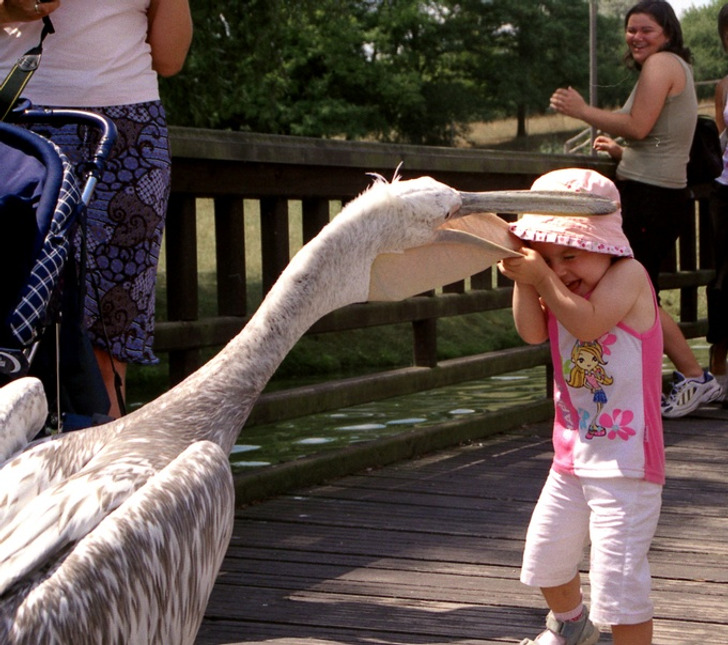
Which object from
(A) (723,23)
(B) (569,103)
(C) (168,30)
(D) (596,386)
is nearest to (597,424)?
(D) (596,386)

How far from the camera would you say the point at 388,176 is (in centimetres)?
609

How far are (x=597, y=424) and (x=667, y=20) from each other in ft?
11.9

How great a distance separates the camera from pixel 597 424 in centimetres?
347

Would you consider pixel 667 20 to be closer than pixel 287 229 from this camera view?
No

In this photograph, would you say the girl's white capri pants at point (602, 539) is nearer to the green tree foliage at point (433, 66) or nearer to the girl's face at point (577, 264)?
the girl's face at point (577, 264)

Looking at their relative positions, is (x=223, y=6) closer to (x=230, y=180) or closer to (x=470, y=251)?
(x=230, y=180)

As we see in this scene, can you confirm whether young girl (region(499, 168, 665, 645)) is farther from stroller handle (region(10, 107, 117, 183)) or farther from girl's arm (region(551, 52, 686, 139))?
girl's arm (region(551, 52, 686, 139))

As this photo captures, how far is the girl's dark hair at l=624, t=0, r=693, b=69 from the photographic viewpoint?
20.9ft

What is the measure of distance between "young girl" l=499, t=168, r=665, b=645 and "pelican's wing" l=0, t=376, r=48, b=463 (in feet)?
4.54

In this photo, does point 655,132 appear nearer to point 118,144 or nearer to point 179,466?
point 118,144

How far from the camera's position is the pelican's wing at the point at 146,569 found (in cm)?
223

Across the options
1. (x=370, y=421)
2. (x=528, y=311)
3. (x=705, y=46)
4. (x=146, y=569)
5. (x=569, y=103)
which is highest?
(x=705, y=46)

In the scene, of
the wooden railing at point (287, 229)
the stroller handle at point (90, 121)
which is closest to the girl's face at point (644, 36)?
the wooden railing at point (287, 229)

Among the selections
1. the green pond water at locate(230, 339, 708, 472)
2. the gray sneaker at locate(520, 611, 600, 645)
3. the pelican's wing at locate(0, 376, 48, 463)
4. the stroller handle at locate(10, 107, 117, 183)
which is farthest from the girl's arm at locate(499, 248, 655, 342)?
the green pond water at locate(230, 339, 708, 472)
